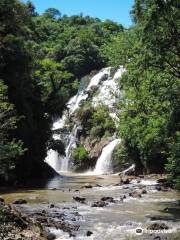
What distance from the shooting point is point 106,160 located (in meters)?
53.7

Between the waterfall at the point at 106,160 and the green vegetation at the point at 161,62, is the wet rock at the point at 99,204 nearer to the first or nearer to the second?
the green vegetation at the point at 161,62

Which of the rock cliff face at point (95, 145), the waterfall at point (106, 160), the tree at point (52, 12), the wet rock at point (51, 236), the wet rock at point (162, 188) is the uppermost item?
the tree at point (52, 12)

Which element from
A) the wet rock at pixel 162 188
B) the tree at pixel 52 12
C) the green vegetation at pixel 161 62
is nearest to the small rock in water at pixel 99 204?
the green vegetation at pixel 161 62

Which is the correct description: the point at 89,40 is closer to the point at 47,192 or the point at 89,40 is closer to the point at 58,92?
the point at 58,92

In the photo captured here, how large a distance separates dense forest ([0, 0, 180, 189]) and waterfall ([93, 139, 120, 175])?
3.42 meters

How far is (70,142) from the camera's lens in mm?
62500

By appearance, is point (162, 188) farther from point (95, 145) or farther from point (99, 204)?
point (95, 145)

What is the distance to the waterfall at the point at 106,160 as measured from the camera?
53062 millimetres

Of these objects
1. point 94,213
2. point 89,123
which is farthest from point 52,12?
point 94,213

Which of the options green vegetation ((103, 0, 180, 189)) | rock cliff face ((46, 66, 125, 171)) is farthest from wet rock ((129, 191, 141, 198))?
rock cliff face ((46, 66, 125, 171))

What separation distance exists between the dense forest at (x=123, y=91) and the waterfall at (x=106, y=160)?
342 centimetres

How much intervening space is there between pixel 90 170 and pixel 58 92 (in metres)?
12.8

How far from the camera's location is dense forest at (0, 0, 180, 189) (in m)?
22.6

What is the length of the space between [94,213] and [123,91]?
28.0 meters
